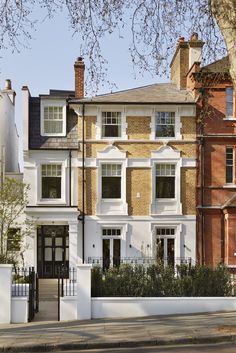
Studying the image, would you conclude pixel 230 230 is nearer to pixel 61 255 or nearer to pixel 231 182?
pixel 231 182

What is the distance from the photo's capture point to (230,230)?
102ft

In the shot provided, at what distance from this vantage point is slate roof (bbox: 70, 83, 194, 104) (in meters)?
31.5

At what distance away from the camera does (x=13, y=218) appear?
29453mm

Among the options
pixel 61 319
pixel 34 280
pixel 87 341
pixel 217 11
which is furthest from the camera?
pixel 34 280

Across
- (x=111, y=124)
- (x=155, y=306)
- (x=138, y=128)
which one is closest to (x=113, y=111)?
(x=111, y=124)

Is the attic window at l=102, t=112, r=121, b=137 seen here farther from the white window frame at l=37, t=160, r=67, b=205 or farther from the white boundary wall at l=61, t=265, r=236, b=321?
the white boundary wall at l=61, t=265, r=236, b=321

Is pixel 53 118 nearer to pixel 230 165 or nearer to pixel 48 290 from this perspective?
pixel 230 165

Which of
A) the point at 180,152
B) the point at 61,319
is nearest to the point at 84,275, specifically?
the point at 61,319

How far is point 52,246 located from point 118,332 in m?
17.0

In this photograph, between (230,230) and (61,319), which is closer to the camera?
(61,319)

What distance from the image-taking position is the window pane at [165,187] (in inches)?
1254

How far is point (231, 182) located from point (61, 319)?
16416mm

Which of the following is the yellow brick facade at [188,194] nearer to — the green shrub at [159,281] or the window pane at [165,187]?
the window pane at [165,187]

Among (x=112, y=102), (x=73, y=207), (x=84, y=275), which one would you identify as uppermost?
(x=112, y=102)
